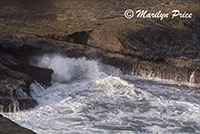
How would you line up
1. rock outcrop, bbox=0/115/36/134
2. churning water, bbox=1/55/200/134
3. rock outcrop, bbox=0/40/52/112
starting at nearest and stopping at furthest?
rock outcrop, bbox=0/115/36/134
churning water, bbox=1/55/200/134
rock outcrop, bbox=0/40/52/112

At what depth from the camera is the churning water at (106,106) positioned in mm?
9211

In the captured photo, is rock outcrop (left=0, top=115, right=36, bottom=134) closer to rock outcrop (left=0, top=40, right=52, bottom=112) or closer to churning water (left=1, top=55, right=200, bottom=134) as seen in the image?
churning water (left=1, top=55, right=200, bottom=134)

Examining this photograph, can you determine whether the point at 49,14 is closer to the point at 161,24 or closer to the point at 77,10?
the point at 77,10

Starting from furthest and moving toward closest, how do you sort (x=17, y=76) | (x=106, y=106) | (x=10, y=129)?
(x=17, y=76) < (x=106, y=106) < (x=10, y=129)

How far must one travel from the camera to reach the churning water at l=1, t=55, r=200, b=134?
9.21 metres

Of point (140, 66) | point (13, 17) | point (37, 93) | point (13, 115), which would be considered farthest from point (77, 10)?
point (13, 115)

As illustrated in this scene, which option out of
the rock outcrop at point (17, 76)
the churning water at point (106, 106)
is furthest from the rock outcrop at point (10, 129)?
the rock outcrop at point (17, 76)

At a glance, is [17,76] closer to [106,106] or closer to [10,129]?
[106,106]

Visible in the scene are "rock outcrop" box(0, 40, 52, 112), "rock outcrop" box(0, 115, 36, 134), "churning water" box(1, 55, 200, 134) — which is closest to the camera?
"rock outcrop" box(0, 115, 36, 134)

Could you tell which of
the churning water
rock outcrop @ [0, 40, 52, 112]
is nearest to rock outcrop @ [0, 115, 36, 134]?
the churning water

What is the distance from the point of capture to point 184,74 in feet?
41.3

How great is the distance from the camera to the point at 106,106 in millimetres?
10516

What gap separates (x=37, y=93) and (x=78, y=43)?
12.6 feet

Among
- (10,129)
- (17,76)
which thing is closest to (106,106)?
(17,76)
